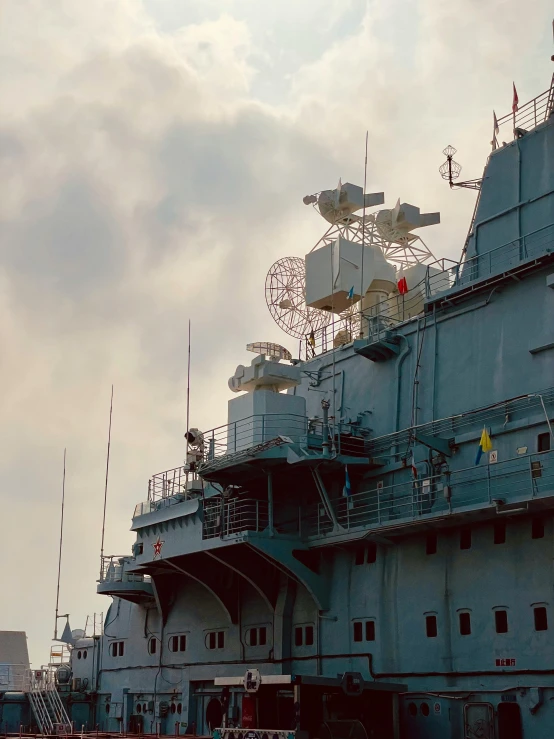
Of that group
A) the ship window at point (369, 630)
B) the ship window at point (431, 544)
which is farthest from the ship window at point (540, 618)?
the ship window at point (369, 630)

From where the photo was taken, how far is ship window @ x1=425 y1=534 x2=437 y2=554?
27.2m

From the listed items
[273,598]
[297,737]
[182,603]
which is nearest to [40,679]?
[182,603]

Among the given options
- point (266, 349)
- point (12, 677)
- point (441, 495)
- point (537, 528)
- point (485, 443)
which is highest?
point (266, 349)

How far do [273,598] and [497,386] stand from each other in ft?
36.0

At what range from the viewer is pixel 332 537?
29.5 meters

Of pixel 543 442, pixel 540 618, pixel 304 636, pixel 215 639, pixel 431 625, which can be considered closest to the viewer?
pixel 540 618

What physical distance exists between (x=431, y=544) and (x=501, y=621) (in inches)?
132

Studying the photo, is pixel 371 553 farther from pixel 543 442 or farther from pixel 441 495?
pixel 543 442

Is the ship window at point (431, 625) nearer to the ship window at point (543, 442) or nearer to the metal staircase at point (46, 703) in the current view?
the ship window at point (543, 442)

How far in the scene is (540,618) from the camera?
2369 centimetres

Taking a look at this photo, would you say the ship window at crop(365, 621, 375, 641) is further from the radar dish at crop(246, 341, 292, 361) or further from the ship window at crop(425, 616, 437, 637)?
the radar dish at crop(246, 341, 292, 361)

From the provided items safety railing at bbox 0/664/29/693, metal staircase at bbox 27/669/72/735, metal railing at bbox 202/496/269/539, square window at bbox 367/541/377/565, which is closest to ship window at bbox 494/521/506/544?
square window at bbox 367/541/377/565

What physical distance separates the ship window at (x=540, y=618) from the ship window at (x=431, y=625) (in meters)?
3.53

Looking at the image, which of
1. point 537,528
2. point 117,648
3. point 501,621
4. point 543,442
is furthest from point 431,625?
point 117,648
